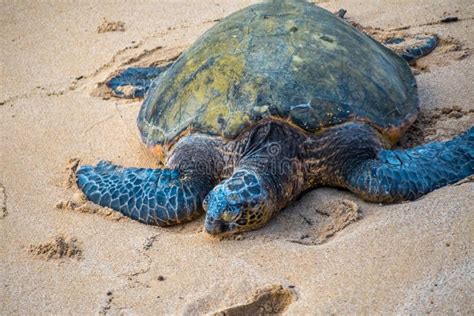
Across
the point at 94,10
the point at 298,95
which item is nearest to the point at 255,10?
the point at 298,95

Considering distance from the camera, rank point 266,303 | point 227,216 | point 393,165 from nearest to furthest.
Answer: point 266,303, point 227,216, point 393,165

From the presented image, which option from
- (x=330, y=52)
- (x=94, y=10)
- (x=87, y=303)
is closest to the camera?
(x=87, y=303)

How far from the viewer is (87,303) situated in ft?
10.9

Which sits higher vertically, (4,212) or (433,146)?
(433,146)

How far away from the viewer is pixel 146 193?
406 centimetres

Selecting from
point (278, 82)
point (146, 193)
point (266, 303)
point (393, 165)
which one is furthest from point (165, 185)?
point (393, 165)

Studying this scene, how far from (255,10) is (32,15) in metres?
3.64

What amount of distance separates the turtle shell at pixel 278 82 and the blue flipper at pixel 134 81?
0.70m

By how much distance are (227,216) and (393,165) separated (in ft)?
3.64

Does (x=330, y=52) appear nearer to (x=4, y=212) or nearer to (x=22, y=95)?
(x=4, y=212)

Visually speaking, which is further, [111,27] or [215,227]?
[111,27]

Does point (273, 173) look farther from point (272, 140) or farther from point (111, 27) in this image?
point (111, 27)

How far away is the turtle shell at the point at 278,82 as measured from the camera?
4.05 m

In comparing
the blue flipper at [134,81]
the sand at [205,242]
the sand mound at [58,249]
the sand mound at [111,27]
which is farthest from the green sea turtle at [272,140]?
the sand mound at [111,27]
